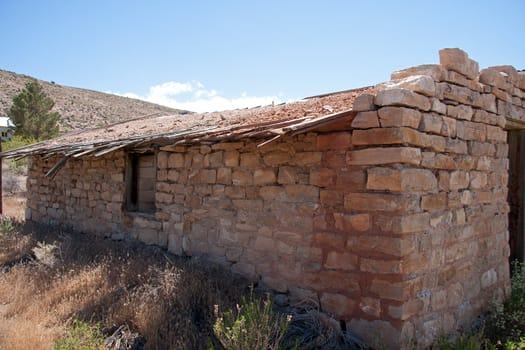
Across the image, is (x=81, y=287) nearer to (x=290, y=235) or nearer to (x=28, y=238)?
(x=290, y=235)

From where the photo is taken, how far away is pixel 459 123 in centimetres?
438

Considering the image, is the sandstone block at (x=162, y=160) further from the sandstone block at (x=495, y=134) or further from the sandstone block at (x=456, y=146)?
the sandstone block at (x=495, y=134)

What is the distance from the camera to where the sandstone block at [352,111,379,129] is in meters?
3.78

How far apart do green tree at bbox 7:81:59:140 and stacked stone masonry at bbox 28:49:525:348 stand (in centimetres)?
2087

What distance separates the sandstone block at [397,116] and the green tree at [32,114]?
23739mm

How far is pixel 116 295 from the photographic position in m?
4.79

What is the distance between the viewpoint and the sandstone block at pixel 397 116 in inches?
144

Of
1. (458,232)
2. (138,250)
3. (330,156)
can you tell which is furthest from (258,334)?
(138,250)

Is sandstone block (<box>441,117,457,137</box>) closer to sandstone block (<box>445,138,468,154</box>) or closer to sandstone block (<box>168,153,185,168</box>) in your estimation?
sandstone block (<box>445,138,468,154</box>)

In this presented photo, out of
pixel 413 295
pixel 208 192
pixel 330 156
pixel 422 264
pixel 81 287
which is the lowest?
pixel 81 287

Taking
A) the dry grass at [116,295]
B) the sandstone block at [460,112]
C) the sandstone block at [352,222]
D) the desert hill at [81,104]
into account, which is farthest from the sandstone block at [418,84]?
the desert hill at [81,104]

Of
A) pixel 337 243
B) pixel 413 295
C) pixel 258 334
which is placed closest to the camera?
pixel 258 334

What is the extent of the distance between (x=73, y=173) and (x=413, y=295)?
6.78 m

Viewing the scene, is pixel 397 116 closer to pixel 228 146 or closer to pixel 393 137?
pixel 393 137
